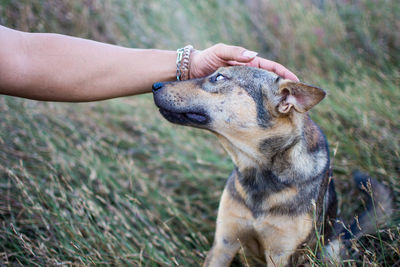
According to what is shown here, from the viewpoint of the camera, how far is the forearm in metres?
2.56

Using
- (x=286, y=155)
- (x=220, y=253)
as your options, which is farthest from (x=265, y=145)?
(x=220, y=253)

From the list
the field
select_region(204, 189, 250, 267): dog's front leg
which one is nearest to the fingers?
select_region(204, 189, 250, 267): dog's front leg

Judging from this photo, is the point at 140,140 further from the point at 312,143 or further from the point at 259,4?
the point at 259,4

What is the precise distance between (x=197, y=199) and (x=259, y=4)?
357 cm

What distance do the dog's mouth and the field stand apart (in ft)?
2.66

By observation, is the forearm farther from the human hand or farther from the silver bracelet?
the human hand

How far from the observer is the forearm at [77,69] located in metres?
2.56

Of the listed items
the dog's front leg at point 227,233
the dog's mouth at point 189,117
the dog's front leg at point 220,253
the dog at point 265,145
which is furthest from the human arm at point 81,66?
the dog's front leg at point 220,253

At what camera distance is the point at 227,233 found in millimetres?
2680

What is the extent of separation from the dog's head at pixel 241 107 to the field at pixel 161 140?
84 cm

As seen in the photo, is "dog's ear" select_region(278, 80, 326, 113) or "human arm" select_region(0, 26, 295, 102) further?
"human arm" select_region(0, 26, 295, 102)

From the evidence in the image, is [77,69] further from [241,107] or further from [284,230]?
[284,230]

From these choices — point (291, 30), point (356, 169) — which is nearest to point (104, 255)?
point (356, 169)

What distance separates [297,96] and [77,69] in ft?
5.27
